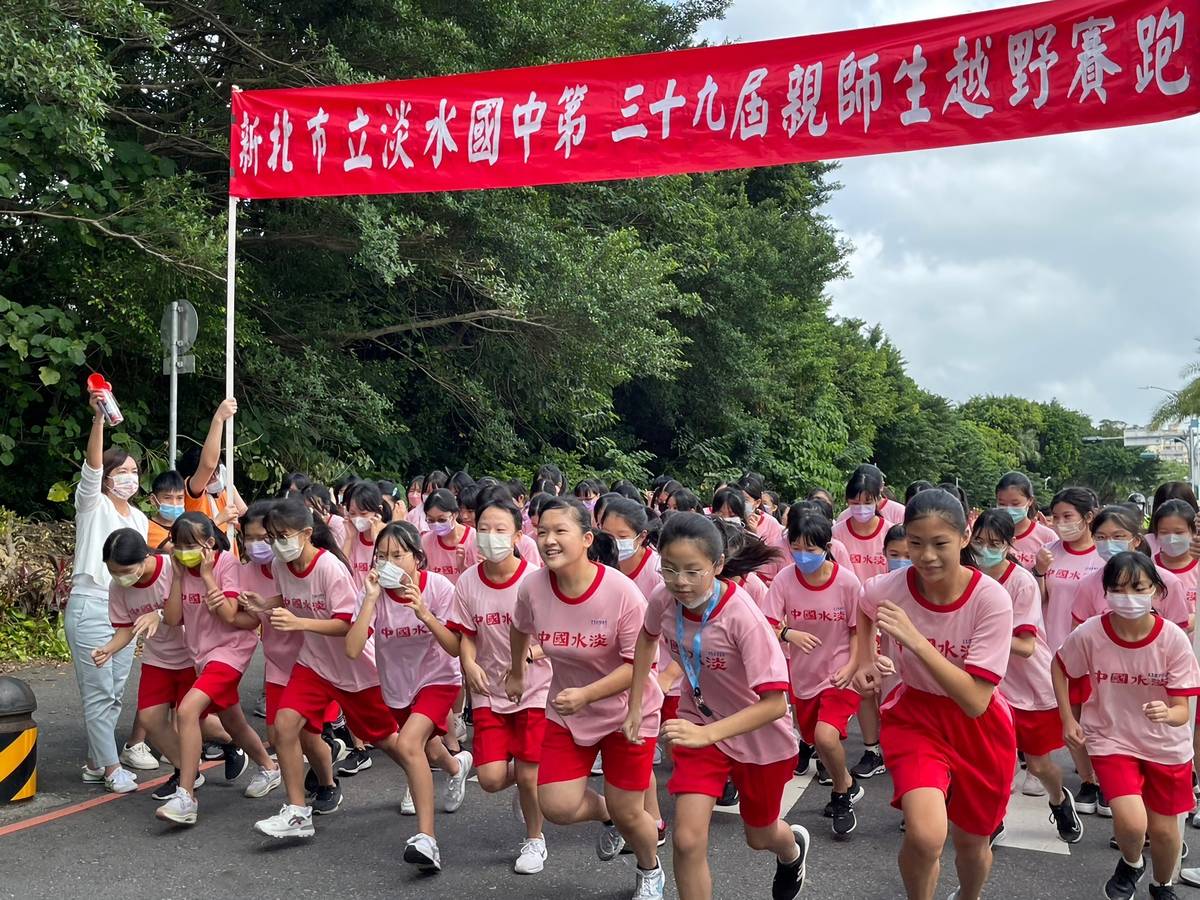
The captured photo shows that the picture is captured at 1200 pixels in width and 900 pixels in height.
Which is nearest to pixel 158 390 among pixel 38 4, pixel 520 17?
pixel 38 4

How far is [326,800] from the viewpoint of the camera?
20.8 feet

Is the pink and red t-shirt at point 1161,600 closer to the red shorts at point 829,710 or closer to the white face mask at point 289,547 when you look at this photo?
the red shorts at point 829,710

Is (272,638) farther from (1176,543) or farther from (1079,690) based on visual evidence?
(1176,543)

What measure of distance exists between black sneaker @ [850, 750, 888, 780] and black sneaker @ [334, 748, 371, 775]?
123 inches

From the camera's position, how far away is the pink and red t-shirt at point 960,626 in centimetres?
428

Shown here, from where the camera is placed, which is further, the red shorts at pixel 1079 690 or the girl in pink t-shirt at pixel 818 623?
the girl in pink t-shirt at pixel 818 623

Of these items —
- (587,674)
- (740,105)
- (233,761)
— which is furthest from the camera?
(740,105)

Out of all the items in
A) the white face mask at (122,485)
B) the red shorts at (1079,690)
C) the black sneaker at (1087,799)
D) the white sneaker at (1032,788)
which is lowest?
the white sneaker at (1032,788)

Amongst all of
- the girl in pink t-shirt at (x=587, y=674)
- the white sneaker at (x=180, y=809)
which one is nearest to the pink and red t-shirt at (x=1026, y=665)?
the girl in pink t-shirt at (x=587, y=674)

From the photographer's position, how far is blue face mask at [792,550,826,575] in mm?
6332

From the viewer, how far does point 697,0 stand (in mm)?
26953

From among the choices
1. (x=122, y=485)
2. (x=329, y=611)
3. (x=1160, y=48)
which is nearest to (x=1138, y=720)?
(x=329, y=611)

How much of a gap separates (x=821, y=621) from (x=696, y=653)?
2125 mm

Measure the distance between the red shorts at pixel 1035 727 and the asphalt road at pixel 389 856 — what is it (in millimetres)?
478
